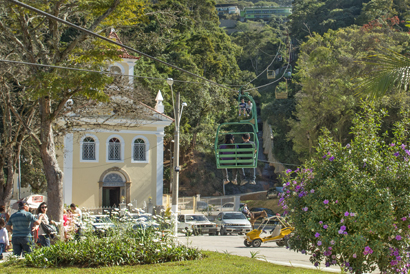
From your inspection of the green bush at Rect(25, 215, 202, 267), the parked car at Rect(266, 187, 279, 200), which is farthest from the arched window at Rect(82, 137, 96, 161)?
the green bush at Rect(25, 215, 202, 267)

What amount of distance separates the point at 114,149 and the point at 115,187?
8.95ft

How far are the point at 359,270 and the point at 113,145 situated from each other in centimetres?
2536

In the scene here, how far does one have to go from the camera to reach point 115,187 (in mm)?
31797

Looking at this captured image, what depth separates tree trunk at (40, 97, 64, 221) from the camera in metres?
15.1

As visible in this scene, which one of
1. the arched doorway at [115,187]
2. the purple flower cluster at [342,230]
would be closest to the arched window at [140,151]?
the arched doorway at [115,187]

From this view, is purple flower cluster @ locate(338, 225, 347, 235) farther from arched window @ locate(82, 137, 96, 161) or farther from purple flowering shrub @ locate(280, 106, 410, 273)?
arched window @ locate(82, 137, 96, 161)

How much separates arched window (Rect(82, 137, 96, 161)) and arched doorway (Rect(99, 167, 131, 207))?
1.58 m

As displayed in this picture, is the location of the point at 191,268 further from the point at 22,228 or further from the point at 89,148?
the point at 89,148

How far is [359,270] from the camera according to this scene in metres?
8.40

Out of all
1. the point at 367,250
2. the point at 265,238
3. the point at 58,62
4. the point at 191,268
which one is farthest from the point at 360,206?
the point at 58,62

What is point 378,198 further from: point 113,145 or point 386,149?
point 113,145

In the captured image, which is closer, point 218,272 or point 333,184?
point 333,184

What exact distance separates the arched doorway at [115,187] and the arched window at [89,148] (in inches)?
62.3

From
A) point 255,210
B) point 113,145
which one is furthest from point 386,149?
point 255,210
